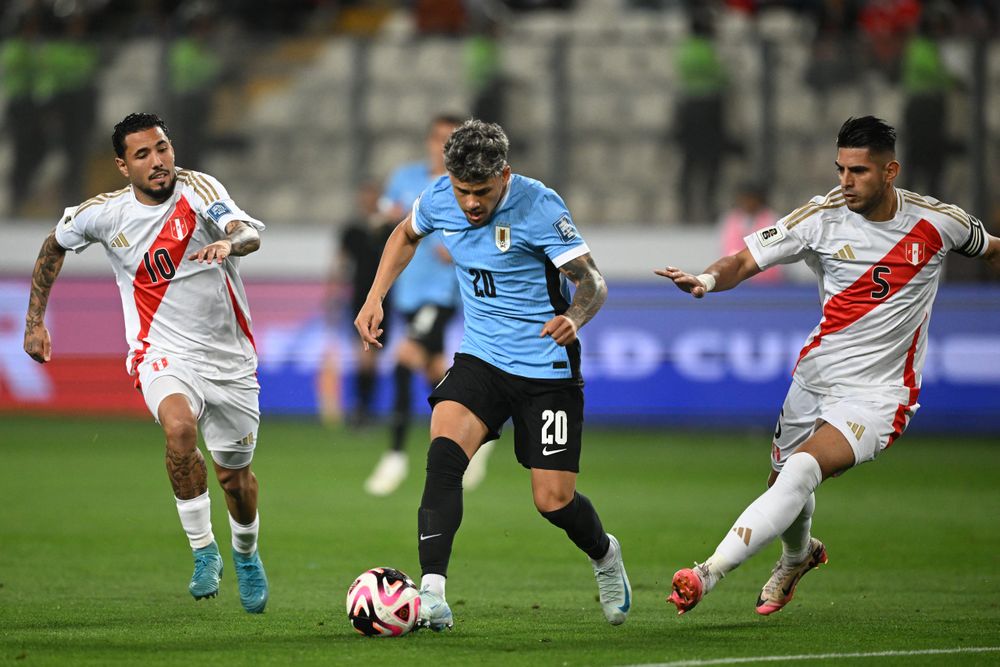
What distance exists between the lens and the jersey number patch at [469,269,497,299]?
698 cm

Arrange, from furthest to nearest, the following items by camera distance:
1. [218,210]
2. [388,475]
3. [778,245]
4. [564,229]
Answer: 1. [388,475]
2. [218,210]
3. [778,245]
4. [564,229]

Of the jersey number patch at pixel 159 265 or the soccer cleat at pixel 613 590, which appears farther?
the jersey number patch at pixel 159 265

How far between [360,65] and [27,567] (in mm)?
12131

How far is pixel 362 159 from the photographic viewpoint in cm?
1997

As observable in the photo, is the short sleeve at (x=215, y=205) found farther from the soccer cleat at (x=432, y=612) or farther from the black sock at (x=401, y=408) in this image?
the black sock at (x=401, y=408)

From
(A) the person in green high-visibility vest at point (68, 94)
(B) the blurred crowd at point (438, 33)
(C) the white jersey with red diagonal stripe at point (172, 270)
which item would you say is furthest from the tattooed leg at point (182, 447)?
(A) the person in green high-visibility vest at point (68, 94)

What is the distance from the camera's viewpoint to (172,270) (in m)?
7.60

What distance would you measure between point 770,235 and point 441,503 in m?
1.93

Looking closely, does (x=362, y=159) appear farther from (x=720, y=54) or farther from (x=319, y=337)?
(x=720, y=54)

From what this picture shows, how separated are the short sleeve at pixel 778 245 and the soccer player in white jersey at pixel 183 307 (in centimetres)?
232

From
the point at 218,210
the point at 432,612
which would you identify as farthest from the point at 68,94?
the point at 432,612

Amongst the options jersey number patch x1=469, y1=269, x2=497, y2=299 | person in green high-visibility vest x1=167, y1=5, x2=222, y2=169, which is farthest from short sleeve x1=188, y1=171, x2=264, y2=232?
person in green high-visibility vest x1=167, y1=5, x2=222, y2=169

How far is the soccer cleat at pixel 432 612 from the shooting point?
6621 mm

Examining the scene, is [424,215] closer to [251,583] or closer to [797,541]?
[251,583]
